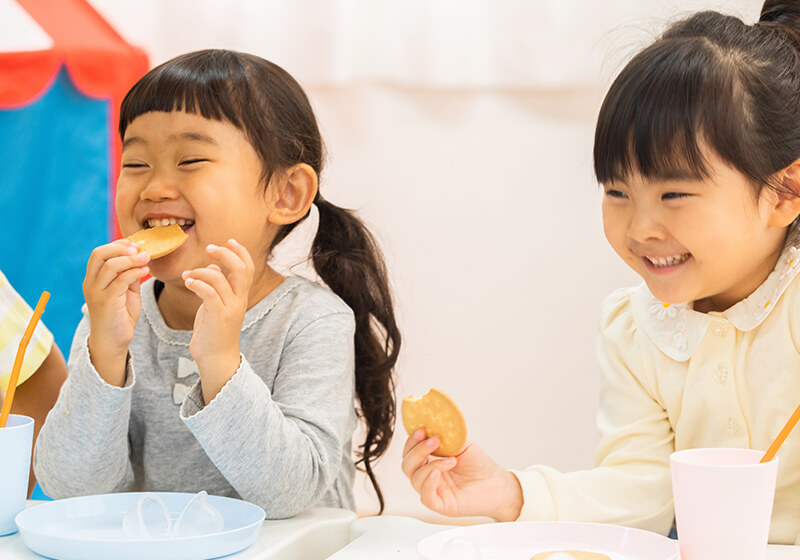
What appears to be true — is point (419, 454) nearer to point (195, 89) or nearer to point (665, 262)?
point (665, 262)

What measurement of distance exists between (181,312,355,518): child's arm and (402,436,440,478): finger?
13 cm

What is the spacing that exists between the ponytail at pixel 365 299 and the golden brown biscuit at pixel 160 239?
0.91 ft

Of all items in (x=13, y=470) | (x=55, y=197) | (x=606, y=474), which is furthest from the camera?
(x=55, y=197)

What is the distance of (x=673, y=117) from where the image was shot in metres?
0.93

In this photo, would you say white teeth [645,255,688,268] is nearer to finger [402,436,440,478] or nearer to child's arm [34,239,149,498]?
Answer: finger [402,436,440,478]

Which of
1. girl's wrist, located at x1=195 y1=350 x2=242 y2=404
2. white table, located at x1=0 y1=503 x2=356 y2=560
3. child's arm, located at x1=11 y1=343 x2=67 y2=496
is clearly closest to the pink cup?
white table, located at x1=0 y1=503 x2=356 y2=560

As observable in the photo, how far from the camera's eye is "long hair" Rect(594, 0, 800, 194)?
0.93 m

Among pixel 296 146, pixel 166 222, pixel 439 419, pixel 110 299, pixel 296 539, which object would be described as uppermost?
pixel 296 146

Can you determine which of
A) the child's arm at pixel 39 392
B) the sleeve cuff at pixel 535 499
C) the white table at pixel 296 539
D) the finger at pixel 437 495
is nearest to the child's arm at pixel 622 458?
the sleeve cuff at pixel 535 499

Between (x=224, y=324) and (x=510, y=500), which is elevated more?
(x=224, y=324)

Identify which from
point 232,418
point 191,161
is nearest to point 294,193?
point 191,161

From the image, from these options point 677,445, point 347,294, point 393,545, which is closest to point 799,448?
point 677,445

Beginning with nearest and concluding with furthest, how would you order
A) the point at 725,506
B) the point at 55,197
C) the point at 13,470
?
the point at 725,506
the point at 13,470
the point at 55,197

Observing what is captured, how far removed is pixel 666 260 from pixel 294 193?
20.5 inches
